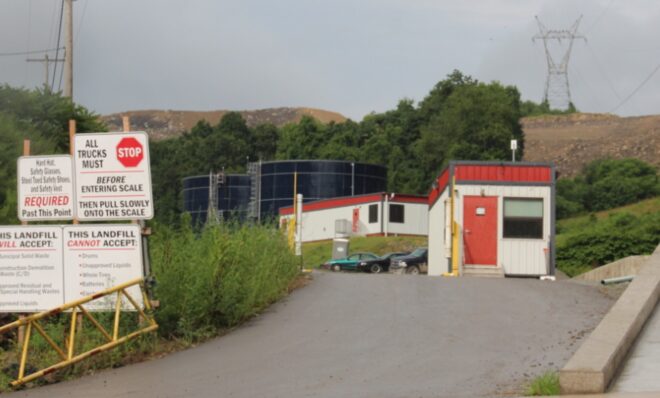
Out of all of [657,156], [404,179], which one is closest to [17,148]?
[404,179]

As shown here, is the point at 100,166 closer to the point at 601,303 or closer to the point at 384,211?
the point at 601,303

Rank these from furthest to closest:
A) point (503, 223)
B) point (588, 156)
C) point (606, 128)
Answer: point (606, 128)
point (588, 156)
point (503, 223)

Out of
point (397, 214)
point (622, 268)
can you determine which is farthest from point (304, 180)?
point (622, 268)

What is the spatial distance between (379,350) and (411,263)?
32.8m

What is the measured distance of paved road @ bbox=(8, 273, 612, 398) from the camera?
11438mm

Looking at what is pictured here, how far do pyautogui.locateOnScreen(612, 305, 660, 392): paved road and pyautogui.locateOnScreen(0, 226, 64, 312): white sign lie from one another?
805cm

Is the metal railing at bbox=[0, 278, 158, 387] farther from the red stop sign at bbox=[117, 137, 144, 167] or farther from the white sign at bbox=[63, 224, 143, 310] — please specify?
the red stop sign at bbox=[117, 137, 144, 167]

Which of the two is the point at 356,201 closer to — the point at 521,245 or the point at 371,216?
the point at 371,216

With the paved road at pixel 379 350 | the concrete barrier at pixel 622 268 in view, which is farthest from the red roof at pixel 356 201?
the paved road at pixel 379 350

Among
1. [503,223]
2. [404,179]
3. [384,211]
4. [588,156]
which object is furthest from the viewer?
[588,156]

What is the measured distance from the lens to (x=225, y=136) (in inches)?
4493

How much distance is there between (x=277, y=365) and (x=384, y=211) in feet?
188

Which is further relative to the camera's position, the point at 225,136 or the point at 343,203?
the point at 225,136

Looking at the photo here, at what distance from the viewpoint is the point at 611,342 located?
10922 mm
